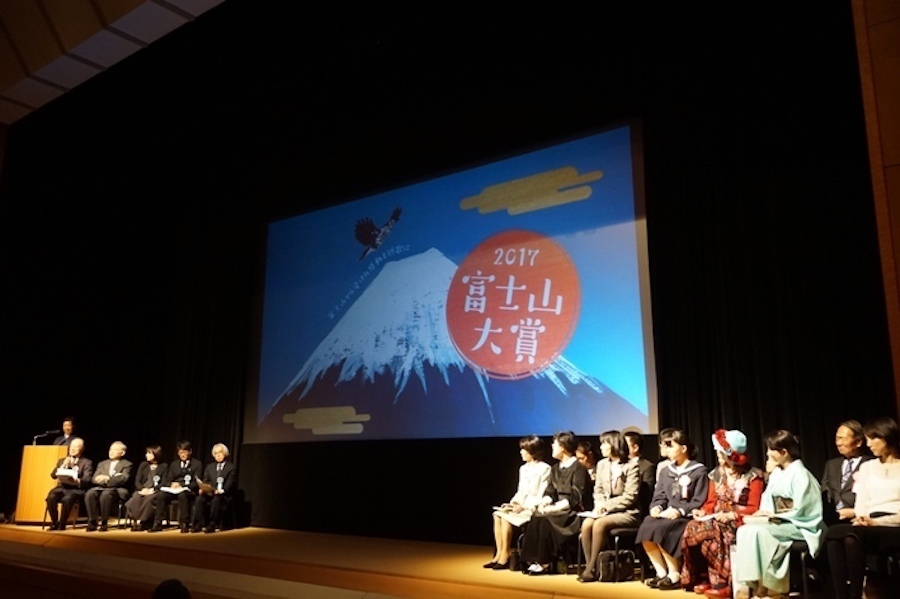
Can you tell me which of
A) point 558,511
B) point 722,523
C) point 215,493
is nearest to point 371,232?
point 215,493

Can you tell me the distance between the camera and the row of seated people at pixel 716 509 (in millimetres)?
3389

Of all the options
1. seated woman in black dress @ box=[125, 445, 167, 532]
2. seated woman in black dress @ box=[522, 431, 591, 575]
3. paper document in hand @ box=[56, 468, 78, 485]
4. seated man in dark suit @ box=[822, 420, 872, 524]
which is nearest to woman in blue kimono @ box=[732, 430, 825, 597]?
seated man in dark suit @ box=[822, 420, 872, 524]

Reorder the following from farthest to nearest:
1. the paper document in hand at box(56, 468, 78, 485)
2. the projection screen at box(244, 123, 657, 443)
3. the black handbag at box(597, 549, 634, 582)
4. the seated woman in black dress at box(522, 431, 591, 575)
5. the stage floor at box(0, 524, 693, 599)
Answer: the paper document in hand at box(56, 468, 78, 485) < the projection screen at box(244, 123, 657, 443) < the seated woman in black dress at box(522, 431, 591, 575) < the black handbag at box(597, 549, 634, 582) < the stage floor at box(0, 524, 693, 599)

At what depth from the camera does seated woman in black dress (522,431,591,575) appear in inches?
171

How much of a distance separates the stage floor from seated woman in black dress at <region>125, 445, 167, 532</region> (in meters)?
0.25

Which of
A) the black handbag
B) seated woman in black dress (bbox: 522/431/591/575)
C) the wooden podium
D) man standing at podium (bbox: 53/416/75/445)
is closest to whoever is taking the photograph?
the black handbag

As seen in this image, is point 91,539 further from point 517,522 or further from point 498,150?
point 498,150

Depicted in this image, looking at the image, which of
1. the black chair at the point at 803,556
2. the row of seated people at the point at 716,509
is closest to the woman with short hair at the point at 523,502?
the row of seated people at the point at 716,509

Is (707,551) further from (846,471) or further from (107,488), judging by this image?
(107,488)

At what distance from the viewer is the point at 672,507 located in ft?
13.3

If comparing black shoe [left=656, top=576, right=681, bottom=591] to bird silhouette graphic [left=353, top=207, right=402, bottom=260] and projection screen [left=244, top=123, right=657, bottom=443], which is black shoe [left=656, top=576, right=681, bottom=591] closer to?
projection screen [left=244, top=123, right=657, bottom=443]

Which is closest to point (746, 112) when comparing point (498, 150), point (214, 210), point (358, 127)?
point (498, 150)

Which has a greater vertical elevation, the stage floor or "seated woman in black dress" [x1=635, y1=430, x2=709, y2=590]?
"seated woman in black dress" [x1=635, y1=430, x2=709, y2=590]

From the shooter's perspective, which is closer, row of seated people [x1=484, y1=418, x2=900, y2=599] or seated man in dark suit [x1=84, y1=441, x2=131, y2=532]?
row of seated people [x1=484, y1=418, x2=900, y2=599]
